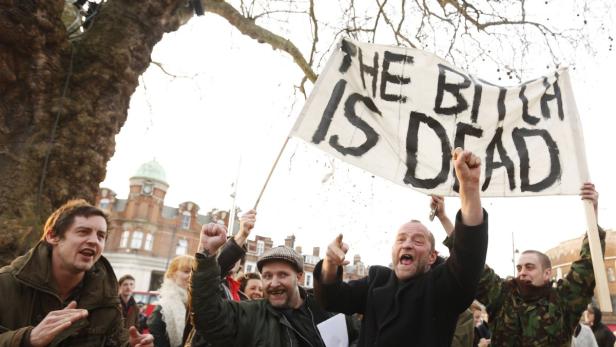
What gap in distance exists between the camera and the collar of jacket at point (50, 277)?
7.49 feet

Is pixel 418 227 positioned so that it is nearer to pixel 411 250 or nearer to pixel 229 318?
pixel 411 250

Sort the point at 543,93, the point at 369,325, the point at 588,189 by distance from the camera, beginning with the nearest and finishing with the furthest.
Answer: the point at 369,325, the point at 588,189, the point at 543,93

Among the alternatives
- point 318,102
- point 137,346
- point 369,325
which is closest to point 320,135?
point 318,102

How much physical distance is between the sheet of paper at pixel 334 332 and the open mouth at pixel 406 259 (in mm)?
1014

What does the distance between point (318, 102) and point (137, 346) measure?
2.05 metres

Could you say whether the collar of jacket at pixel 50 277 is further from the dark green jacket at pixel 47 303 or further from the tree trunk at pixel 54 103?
the tree trunk at pixel 54 103

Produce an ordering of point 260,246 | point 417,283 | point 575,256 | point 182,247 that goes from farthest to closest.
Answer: point 260,246
point 182,247
point 575,256
point 417,283

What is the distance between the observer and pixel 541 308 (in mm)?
3252

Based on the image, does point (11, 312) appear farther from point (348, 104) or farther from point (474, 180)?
point (348, 104)

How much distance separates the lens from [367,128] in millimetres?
3545

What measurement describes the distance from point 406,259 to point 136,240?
4825cm

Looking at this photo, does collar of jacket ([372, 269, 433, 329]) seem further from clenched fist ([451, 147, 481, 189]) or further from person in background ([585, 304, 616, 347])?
person in background ([585, 304, 616, 347])

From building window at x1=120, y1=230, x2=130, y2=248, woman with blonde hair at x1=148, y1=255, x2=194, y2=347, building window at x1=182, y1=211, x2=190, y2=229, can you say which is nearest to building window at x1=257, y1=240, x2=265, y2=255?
building window at x1=182, y1=211, x2=190, y2=229

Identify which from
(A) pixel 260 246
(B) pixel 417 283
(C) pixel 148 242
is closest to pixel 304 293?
(B) pixel 417 283
